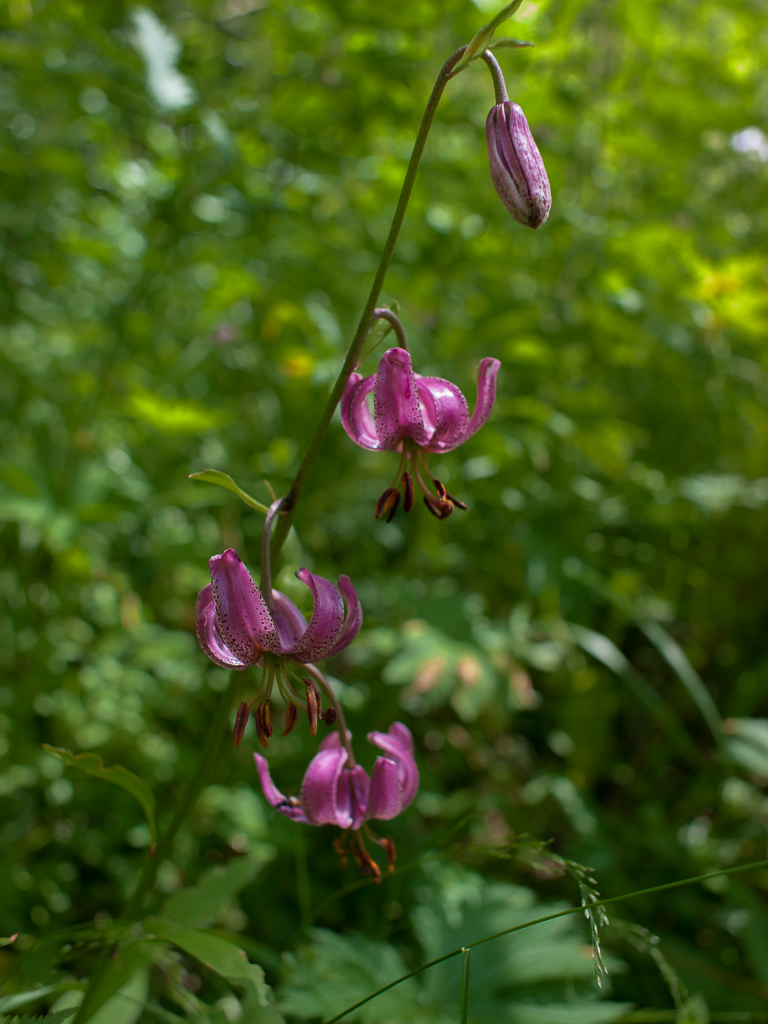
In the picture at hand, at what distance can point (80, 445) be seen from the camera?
82.3 inches

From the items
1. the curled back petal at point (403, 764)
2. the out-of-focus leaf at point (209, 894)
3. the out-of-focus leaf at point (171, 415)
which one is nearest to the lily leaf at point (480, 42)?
the curled back petal at point (403, 764)

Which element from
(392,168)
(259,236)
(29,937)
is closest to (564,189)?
(392,168)

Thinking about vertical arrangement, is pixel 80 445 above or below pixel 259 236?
below

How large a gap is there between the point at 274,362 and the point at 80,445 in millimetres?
718

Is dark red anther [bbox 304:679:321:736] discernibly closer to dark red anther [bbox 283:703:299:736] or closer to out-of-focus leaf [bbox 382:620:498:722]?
dark red anther [bbox 283:703:299:736]

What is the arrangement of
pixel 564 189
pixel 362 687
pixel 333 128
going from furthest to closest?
1. pixel 564 189
2. pixel 333 128
3. pixel 362 687

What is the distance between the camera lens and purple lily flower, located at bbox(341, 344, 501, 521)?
78 centimetres

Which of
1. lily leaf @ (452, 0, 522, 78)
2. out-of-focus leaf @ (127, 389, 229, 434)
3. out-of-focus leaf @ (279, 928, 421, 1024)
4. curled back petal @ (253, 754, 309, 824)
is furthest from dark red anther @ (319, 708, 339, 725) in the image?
out-of-focus leaf @ (127, 389, 229, 434)

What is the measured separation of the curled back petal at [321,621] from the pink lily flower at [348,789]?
0.57 feet

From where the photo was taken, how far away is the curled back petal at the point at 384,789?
0.86 meters

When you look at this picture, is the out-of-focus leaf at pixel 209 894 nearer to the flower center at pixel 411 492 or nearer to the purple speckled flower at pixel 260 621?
the purple speckled flower at pixel 260 621

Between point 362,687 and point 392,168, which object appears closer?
point 362,687

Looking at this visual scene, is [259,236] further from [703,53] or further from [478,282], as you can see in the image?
[703,53]

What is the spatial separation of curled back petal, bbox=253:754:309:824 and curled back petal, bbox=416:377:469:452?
16.0 inches
